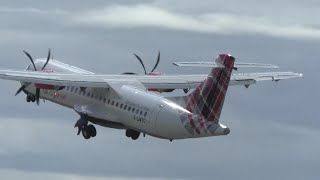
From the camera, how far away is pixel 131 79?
99.3m

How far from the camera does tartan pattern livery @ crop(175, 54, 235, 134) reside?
288ft

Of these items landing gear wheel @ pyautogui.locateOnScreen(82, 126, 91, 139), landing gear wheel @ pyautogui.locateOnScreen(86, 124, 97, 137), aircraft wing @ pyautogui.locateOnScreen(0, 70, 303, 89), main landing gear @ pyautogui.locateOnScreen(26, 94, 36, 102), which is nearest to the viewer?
aircraft wing @ pyautogui.locateOnScreen(0, 70, 303, 89)

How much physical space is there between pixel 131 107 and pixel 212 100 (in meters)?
7.89

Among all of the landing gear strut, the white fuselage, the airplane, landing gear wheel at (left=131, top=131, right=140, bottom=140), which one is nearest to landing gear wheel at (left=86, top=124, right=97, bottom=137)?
the airplane

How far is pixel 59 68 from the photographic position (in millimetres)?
103875

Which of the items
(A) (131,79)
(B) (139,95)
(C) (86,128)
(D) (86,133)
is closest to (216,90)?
(B) (139,95)

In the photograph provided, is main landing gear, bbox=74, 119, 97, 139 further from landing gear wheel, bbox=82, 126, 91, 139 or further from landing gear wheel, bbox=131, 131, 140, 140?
landing gear wheel, bbox=131, 131, 140, 140

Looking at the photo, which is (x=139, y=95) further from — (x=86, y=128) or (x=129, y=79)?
(x=86, y=128)

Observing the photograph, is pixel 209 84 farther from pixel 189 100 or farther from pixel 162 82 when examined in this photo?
pixel 162 82

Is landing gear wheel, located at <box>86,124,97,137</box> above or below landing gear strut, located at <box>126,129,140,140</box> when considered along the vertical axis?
below

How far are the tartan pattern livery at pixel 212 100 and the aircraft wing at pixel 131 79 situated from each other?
9.00 metres

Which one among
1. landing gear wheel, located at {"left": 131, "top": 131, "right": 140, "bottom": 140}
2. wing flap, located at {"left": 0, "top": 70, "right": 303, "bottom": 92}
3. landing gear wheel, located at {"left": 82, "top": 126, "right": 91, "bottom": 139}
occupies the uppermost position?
wing flap, located at {"left": 0, "top": 70, "right": 303, "bottom": 92}

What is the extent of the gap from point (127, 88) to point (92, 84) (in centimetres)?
264

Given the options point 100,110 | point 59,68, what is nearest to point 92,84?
point 100,110
